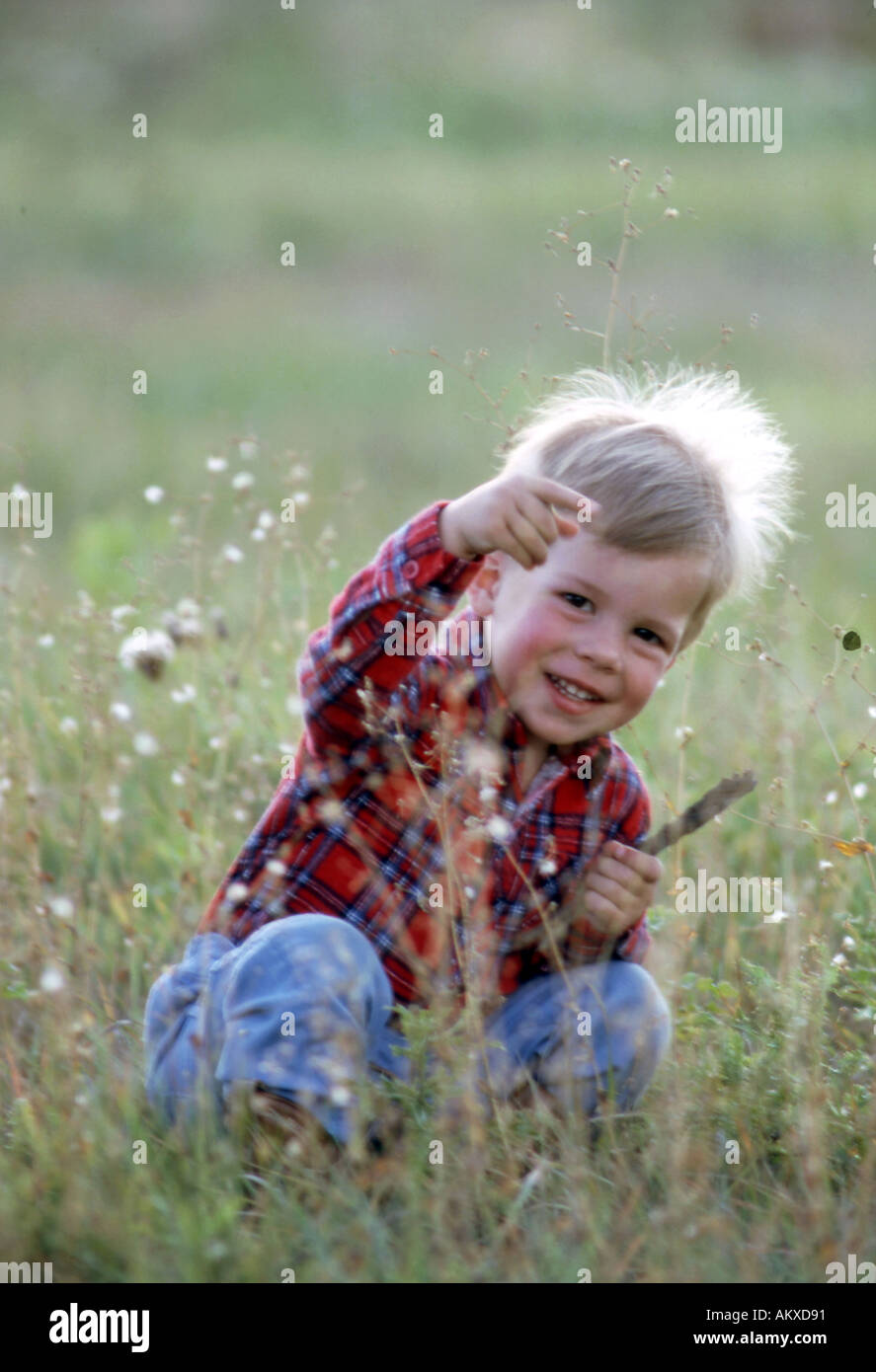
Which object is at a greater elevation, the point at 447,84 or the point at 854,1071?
the point at 447,84

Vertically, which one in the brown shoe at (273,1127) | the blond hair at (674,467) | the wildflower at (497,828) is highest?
the blond hair at (674,467)

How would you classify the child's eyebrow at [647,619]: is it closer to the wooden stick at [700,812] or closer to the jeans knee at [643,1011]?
the wooden stick at [700,812]

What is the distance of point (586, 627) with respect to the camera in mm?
2791

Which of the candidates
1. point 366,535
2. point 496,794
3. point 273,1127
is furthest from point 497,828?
point 366,535

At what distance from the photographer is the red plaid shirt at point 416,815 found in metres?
2.76

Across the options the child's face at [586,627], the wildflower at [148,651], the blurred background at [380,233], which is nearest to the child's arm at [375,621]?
the child's face at [586,627]

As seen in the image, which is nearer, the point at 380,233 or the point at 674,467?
the point at 674,467

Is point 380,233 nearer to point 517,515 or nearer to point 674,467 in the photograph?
point 674,467

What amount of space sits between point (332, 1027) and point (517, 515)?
2.89 feet

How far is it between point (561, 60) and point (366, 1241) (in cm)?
1843

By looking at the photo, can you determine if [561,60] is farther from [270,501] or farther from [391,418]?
[270,501]

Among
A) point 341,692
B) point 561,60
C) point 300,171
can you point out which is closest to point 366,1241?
point 341,692

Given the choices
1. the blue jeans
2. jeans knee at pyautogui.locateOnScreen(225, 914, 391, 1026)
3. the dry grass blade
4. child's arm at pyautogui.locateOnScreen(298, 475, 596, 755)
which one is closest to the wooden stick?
the dry grass blade

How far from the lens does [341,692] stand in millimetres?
2818
